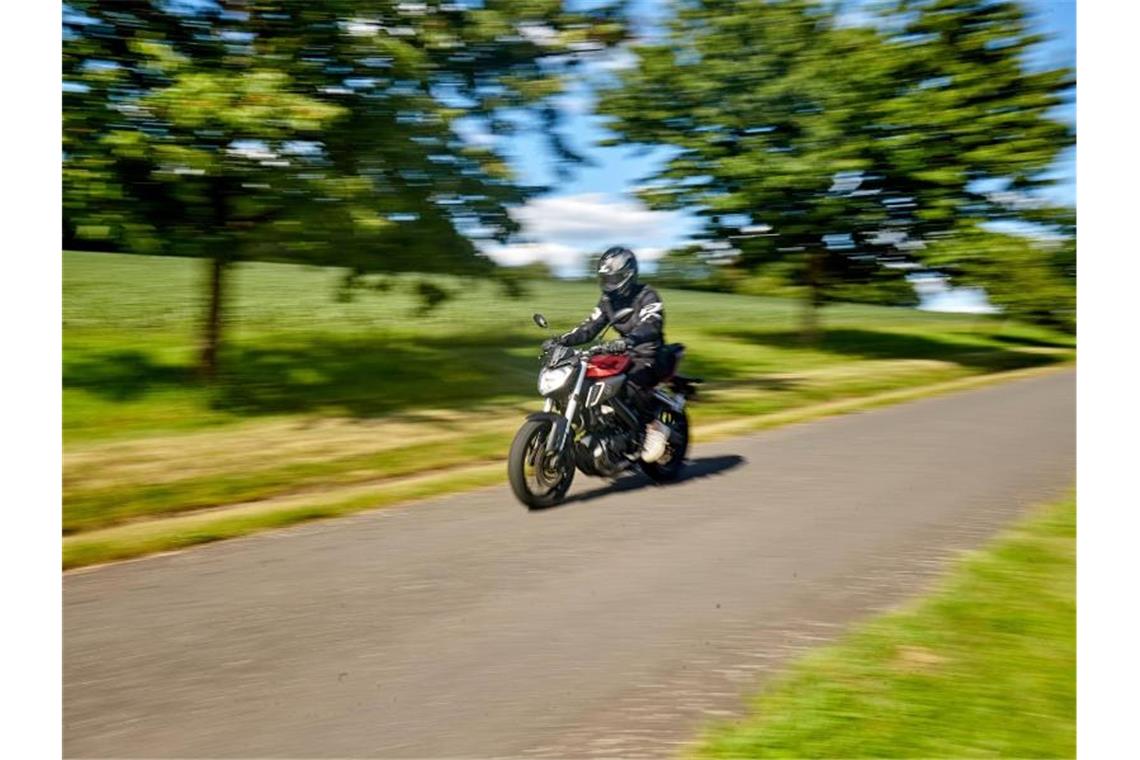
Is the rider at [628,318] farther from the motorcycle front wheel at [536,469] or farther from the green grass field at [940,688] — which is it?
the green grass field at [940,688]

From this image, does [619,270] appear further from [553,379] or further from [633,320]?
[553,379]

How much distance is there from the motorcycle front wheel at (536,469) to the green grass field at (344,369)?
1188 millimetres

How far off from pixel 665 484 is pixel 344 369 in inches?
211

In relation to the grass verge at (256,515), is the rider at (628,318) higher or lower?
higher

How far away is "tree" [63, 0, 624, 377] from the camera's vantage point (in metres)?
9.98

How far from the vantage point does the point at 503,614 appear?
5320 mm

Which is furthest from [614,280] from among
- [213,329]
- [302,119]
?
[213,329]

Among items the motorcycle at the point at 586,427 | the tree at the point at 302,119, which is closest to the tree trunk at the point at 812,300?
the tree at the point at 302,119

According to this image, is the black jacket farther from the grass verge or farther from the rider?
the grass verge

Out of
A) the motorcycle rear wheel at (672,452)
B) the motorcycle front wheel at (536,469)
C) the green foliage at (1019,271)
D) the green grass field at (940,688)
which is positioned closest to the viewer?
the green grass field at (940,688)

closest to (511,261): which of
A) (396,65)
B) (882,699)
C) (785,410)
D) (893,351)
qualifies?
(396,65)

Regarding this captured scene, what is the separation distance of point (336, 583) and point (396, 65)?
20.6 feet

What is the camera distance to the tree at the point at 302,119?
9.98 metres

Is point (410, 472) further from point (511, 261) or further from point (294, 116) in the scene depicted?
point (294, 116)
